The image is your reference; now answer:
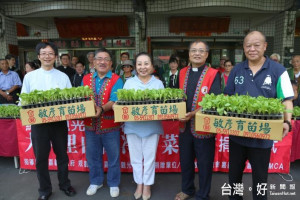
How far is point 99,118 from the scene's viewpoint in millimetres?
2674

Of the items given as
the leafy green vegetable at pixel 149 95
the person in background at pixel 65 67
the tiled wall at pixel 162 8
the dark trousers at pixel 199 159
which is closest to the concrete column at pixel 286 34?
the tiled wall at pixel 162 8

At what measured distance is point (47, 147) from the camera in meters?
2.60

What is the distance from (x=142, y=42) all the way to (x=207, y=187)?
18.5ft

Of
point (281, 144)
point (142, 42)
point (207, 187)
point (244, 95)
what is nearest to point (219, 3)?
point (142, 42)

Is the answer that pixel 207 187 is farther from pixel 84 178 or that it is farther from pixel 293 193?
pixel 84 178

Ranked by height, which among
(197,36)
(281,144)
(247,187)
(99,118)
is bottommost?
(247,187)

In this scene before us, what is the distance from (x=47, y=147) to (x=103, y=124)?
73cm

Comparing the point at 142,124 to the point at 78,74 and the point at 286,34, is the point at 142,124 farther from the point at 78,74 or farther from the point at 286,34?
the point at 286,34

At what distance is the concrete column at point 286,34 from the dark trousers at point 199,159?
234 inches

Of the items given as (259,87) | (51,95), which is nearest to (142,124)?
(51,95)

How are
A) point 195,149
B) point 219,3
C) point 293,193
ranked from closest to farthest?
point 195,149
point 293,193
point 219,3

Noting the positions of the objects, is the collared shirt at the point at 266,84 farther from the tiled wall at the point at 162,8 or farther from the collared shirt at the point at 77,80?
the tiled wall at the point at 162,8

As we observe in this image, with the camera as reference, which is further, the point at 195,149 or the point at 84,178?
the point at 84,178

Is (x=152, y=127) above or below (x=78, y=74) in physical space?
below
